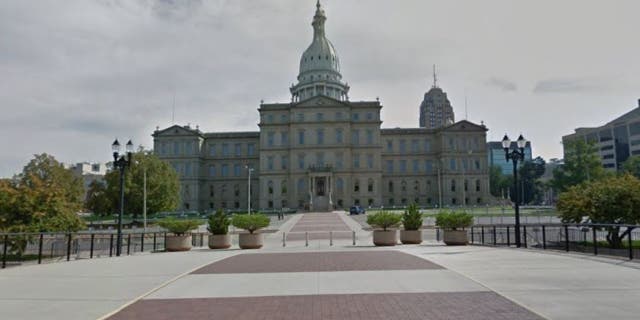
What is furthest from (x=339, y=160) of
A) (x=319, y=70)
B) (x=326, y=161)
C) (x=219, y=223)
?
(x=219, y=223)

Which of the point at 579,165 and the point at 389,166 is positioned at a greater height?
the point at 389,166

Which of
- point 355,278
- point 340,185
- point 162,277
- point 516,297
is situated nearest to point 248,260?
point 162,277

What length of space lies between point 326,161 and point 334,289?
3309 inches

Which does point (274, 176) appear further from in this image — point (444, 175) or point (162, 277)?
point (162, 277)

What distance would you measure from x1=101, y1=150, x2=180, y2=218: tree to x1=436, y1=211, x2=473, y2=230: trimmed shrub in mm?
41294

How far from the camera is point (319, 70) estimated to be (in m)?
122

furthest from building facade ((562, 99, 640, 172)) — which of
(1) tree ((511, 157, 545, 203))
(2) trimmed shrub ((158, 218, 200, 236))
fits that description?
(2) trimmed shrub ((158, 218, 200, 236))

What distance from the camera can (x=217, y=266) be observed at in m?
14.8

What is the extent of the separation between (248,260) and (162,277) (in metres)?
4.33

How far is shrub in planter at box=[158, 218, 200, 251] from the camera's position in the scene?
72.6ft

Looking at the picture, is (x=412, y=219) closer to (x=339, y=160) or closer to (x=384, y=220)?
(x=384, y=220)

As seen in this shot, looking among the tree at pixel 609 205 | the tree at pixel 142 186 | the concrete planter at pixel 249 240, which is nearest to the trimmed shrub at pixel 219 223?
the concrete planter at pixel 249 240

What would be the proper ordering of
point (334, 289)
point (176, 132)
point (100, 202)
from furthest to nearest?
1. point (176, 132)
2. point (100, 202)
3. point (334, 289)

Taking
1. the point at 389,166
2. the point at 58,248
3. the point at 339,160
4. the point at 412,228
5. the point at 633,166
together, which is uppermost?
the point at 339,160
